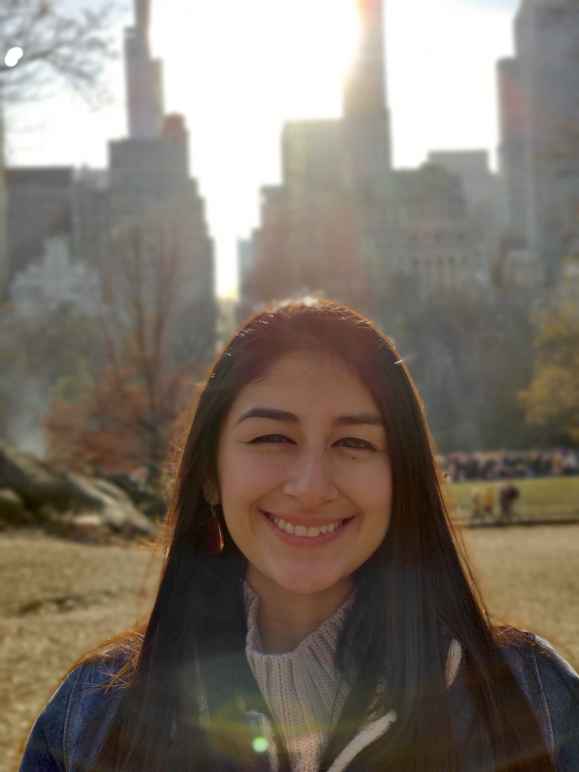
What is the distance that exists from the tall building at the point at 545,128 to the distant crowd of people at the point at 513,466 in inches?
303

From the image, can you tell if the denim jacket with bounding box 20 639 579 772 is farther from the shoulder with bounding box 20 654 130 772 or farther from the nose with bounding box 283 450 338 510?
the nose with bounding box 283 450 338 510

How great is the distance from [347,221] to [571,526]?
265 feet

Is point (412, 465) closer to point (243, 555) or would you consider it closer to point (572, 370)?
point (243, 555)

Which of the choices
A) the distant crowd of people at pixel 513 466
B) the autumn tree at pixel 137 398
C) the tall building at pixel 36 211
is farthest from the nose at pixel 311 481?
the tall building at pixel 36 211

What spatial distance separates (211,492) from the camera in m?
2.20

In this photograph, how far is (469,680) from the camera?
1.93 m

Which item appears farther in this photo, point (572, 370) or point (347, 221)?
point (347, 221)

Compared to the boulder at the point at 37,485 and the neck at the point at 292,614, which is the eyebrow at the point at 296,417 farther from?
the boulder at the point at 37,485

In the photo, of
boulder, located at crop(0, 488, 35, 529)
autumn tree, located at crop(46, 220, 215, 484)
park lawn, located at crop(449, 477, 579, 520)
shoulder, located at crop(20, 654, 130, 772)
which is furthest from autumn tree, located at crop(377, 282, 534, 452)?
shoulder, located at crop(20, 654, 130, 772)

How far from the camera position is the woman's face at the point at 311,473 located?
203 centimetres

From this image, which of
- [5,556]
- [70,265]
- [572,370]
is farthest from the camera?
[70,265]

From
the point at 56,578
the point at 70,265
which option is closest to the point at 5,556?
the point at 56,578

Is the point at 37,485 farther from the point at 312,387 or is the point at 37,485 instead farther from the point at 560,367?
the point at 312,387

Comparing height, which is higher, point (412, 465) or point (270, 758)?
point (412, 465)
